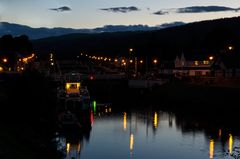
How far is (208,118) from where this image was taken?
293 ft

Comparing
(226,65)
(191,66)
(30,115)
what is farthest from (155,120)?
(191,66)

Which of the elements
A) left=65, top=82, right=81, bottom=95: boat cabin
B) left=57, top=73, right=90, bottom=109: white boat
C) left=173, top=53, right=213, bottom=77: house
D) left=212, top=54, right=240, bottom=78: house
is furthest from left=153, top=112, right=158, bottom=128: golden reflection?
left=173, top=53, right=213, bottom=77: house

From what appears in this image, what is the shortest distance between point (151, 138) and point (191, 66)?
125 m

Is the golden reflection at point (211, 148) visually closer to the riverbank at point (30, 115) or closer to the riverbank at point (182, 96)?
the riverbank at point (30, 115)

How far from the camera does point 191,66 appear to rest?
19388 centimetres

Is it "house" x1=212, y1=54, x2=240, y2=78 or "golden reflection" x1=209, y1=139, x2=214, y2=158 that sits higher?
"house" x1=212, y1=54, x2=240, y2=78

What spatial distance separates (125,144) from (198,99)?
48099mm

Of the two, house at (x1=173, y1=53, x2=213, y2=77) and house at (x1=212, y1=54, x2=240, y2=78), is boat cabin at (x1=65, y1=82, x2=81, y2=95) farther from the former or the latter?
house at (x1=173, y1=53, x2=213, y2=77)

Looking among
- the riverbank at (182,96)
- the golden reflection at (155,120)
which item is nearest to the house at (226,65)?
the riverbank at (182,96)

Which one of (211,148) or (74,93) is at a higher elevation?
(74,93)

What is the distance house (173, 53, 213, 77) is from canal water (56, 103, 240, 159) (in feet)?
275

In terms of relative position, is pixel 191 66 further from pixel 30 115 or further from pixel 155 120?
pixel 30 115

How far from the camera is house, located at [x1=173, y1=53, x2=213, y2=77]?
181 metres

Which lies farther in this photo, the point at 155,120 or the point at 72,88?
the point at 72,88
